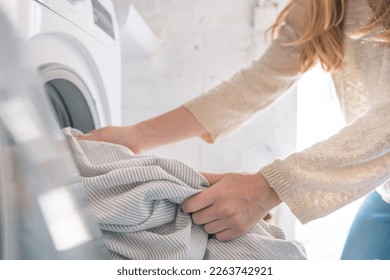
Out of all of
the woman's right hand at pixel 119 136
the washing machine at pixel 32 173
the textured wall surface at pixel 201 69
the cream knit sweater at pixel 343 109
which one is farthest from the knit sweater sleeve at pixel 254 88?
the textured wall surface at pixel 201 69

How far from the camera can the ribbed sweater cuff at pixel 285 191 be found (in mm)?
509

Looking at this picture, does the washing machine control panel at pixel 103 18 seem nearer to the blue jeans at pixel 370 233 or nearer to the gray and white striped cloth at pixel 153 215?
the gray and white striped cloth at pixel 153 215

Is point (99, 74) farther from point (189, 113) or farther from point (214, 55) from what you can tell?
point (214, 55)

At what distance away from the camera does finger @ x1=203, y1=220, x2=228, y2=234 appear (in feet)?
1.50

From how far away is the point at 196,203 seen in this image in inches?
17.7

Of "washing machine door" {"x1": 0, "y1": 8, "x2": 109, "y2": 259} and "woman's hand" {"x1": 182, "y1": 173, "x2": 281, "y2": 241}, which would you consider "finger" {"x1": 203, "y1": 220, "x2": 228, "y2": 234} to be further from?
"washing machine door" {"x1": 0, "y1": 8, "x2": 109, "y2": 259}

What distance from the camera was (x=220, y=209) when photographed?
1.54ft

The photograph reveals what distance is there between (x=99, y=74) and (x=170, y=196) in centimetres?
42

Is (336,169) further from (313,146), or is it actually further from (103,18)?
(103,18)

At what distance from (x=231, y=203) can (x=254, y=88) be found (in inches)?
14.0

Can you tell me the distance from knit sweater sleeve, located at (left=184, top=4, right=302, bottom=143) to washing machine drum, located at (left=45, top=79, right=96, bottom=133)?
0.19 metres

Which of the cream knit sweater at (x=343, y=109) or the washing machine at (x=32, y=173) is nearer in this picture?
the washing machine at (x=32, y=173)
